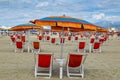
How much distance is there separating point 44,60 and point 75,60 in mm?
980

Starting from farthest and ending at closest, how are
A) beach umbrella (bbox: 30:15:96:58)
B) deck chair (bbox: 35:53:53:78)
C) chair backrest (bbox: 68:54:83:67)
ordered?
chair backrest (bbox: 68:54:83:67) < deck chair (bbox: 35:53:53:78) < beach umbrella (bbox: 30:15:96:58)

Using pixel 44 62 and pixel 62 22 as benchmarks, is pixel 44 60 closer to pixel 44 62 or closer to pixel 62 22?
pixel 44 62

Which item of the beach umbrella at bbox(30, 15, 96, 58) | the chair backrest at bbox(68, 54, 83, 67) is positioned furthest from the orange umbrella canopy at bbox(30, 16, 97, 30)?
the chair backrest at bbox(68, 54, 83, 67)

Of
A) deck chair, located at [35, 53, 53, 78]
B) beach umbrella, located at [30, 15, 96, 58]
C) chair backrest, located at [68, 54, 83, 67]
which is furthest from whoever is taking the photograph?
chair backrest, located at [68, 54, 83, 67]

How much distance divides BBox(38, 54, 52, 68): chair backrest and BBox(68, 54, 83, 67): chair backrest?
670 millimetres

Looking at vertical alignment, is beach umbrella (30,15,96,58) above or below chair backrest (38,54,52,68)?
above

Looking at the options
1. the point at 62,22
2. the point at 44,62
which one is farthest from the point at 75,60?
the point at 62,22

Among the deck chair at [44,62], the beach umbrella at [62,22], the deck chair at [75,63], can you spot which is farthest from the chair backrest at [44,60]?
the beach umbrella at [62,22]

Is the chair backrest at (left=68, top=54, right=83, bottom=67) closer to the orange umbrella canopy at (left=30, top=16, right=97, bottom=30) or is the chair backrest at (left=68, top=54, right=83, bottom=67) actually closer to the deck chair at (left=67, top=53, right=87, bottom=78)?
the deck chair at (left=67, top=53, right=87, bottom=78)

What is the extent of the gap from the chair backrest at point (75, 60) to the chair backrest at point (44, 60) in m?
0.67

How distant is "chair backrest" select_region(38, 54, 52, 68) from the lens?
9062 mm

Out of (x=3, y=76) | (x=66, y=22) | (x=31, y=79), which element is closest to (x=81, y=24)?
(x=66, y=22)

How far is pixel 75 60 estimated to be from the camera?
9266mm

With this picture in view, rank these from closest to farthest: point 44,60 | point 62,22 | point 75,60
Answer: point 62,22 < point 44,60 < point 75,60
